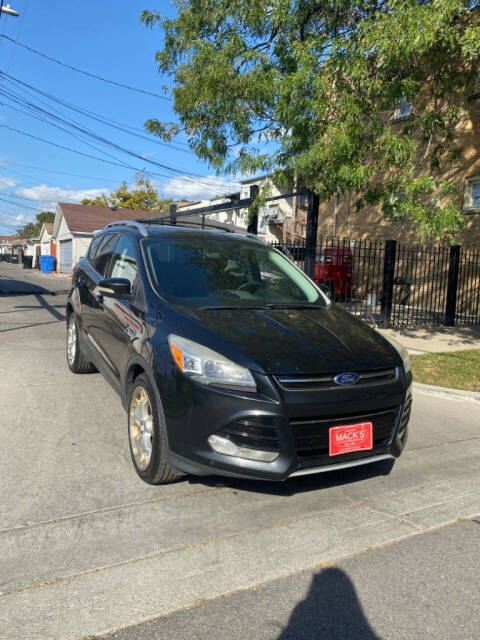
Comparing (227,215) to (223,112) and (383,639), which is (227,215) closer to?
(223,112)

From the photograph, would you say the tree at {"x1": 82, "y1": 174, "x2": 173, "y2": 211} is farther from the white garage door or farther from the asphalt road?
the asphalt road

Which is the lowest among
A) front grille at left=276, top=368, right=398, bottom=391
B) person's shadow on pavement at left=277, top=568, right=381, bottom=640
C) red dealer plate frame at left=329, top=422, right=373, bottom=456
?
person's shadow on pavement at left=277, top=568, right=381, bottom=640

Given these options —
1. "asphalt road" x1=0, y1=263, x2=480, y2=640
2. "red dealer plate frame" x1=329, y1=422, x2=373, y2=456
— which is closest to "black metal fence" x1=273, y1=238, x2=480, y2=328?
"asphalt road" x1=0, y1=263, x2=480, y2=640

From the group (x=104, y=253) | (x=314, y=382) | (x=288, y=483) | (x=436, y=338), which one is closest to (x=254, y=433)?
(x=314, y=382)

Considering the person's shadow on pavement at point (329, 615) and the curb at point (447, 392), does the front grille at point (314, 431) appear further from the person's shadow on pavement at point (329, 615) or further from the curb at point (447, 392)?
the curb at point (447, 392)

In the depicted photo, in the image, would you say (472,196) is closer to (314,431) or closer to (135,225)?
(135,225)

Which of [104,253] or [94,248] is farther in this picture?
[94,248]

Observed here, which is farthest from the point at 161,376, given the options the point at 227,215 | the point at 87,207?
the point at 87,207

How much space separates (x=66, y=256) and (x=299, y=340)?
120ft

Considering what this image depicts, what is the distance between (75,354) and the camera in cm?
622

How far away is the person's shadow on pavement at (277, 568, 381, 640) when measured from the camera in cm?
224

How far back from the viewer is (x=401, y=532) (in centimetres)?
314

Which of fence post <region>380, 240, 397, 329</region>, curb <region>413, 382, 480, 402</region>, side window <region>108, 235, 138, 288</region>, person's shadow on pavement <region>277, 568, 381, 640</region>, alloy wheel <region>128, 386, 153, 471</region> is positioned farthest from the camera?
fence post <region>380, 240, 397, 329</region>

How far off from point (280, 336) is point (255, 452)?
794mm
